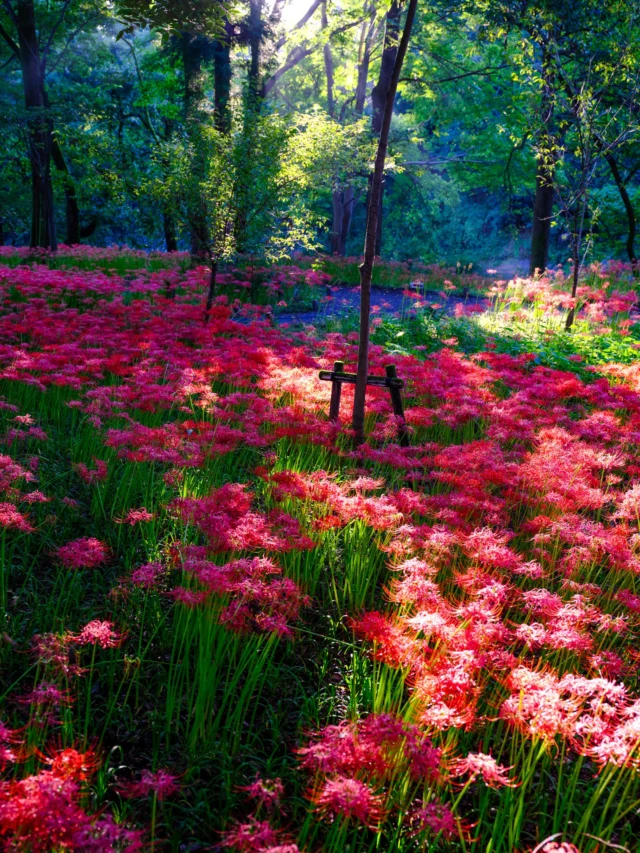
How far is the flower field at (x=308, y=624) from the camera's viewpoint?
6.29 ft

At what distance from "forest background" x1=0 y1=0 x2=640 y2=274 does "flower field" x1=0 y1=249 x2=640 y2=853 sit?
343 cm

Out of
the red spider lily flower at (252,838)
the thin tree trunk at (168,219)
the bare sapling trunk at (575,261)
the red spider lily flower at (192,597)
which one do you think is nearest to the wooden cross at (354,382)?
the red spider lily flower at (192,597)

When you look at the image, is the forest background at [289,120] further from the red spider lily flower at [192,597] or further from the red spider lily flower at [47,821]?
the red spider lily flower at [47,821]

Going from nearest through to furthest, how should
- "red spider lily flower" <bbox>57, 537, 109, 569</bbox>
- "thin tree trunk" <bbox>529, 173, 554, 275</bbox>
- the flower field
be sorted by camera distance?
the flower field, "red spider lily flower" <bbox>57, 537, 109, 569</bbox>, "thin tree trunk" <bbox>529, 173, 554, 275</bbox>

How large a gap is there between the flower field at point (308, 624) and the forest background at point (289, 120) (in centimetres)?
343

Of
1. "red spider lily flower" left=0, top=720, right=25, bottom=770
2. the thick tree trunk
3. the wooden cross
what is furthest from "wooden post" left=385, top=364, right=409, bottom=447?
the thick tree trunk

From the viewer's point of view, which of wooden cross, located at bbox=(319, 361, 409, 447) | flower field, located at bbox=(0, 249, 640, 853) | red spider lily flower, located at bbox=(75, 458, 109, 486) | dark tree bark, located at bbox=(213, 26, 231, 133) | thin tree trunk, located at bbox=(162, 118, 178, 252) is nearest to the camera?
flower field, located at bbox=(0, 249, 640, 853)

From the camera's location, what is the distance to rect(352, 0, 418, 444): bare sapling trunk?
13.2 feet

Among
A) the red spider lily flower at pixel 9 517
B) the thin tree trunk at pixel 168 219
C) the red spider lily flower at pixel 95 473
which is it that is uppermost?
the thin tree trunk at pixel 168 219

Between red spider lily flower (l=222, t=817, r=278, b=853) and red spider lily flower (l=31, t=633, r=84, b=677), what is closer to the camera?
red spider lily flower (l=222, t=817, r=278, b=853)

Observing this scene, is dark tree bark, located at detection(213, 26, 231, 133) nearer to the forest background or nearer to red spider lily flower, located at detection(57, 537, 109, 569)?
the forest background

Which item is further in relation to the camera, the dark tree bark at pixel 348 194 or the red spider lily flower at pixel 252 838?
the dark tree bark at pixel 348 194

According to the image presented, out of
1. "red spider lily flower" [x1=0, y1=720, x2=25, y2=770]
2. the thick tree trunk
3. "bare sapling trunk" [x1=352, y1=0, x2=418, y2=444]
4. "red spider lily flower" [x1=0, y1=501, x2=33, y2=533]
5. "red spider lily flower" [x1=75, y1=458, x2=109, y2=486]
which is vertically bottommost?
"red spider lily flower" [x1=0, y1=720, x2=25, y2=770]

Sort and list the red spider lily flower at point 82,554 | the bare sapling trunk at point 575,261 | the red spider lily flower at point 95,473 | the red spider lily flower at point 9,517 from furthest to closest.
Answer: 1. the bare sapling trunk at point 575,261
2. the red spider lily flower at point 95,473
3. the red spider lily flower at point 82,554
4. the red spider lily flower at point 9,517
